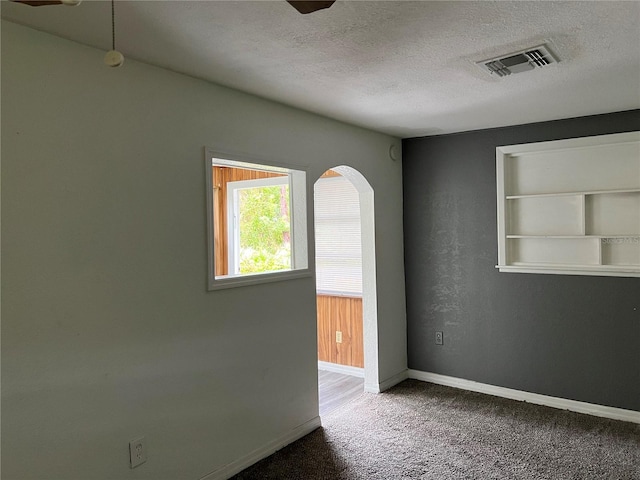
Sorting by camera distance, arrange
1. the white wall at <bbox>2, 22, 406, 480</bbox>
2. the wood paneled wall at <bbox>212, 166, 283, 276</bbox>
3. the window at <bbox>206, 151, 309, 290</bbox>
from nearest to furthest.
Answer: the white wall at <bbox>2, 22, 406, 480</bbox> → the window at <bbox>206, 151, 309, 290</bbox> → the wood paneled wall at <bbox>212, 166, 283, 276</bbox>

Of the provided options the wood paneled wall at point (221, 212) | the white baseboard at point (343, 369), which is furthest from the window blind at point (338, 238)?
the wood paneled wall at point (221, 212)

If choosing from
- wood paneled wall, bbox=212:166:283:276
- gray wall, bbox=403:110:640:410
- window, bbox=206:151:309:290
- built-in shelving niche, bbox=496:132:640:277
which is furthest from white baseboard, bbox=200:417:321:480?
wood paneled wall, bbox=212:166:283:276

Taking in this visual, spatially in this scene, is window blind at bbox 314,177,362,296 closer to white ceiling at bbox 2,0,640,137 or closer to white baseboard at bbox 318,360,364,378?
white baseboard at bbox 318,360,364,378

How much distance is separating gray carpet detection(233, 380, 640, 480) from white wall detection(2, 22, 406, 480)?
36 centimetres

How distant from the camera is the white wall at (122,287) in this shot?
1.99m

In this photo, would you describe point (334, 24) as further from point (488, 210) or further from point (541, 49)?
point (488, 210)

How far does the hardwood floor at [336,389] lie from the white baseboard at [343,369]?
0.05 m

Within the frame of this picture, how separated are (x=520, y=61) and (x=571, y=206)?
5.82ft

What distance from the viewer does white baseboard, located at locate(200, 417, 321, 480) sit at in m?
2.81

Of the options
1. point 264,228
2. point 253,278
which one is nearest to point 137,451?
point 253,278

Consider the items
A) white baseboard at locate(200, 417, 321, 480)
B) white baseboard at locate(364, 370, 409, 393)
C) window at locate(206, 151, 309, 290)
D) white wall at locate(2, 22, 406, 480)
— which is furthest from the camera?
window at locate(206, 151, 309, 290)

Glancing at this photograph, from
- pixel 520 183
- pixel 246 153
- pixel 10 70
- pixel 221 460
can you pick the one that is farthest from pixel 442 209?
pixel 10 70

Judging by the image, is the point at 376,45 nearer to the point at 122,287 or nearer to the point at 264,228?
the point at 122,287

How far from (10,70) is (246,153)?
132cm
